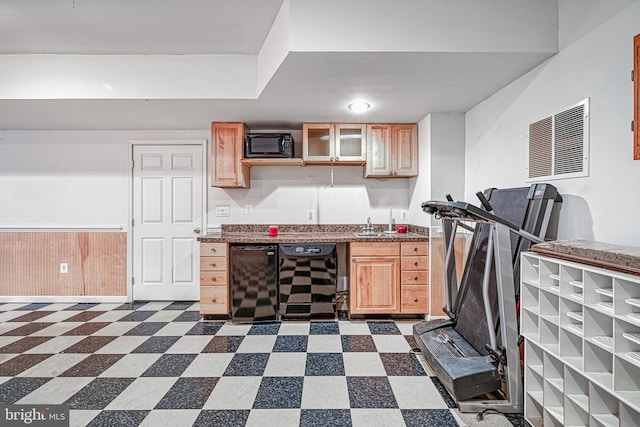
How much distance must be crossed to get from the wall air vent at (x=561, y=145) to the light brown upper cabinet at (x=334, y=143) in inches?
64.9

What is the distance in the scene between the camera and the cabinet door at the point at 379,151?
3.46 metres

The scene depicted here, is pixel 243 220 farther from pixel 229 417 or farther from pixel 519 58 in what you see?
pixel 519 58

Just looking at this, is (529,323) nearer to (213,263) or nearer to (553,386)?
(553,386)

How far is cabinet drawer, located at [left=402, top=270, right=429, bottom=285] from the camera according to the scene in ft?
10.4

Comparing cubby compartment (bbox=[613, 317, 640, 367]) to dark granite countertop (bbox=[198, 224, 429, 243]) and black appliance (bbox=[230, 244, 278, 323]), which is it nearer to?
dark granite countertop (bbox=[198, 224, 429, 243])

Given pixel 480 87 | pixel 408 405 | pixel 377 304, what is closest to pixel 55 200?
pixel 377 304

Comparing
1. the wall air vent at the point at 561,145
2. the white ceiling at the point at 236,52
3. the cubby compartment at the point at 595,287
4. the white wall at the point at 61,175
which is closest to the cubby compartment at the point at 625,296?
the cubby compartment at the point at 595,287

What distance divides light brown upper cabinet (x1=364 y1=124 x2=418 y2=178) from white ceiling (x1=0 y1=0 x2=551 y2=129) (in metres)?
0.18

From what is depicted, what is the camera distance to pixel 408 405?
1.85m

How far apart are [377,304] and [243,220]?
188 cm

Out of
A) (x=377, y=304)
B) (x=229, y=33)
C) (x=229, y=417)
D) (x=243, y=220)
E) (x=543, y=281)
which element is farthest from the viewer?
(x=243, y=220)

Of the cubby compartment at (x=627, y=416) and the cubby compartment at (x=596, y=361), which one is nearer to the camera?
the cubby compartment at (x=627, y=416)

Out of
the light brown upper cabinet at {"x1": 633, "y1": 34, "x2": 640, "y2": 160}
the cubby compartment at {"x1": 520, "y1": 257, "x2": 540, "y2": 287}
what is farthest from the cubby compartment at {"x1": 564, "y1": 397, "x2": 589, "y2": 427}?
the light brown upper cabinet at {"x1": 633, "y1": 34, "x2": 640, "y2": 160}

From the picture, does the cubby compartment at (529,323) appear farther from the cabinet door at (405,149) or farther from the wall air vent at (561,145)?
the cabinet door at (405,149)
